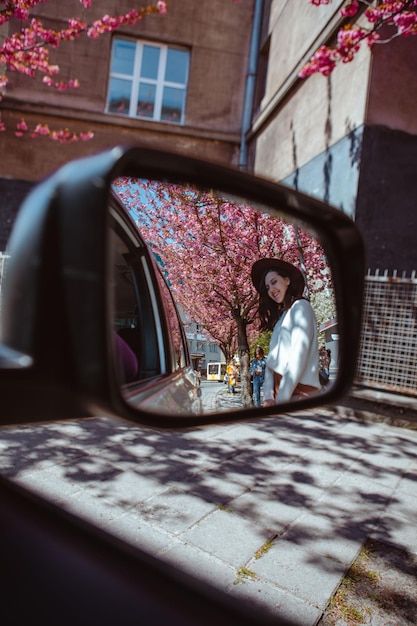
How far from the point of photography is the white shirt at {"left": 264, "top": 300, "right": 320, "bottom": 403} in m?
0.86

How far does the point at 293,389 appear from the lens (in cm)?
90

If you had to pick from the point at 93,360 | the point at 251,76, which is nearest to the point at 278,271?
the point at 93,360

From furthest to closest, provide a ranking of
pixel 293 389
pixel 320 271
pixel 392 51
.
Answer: pixel 392 51 < pixel 320 271 < pixel 293 389

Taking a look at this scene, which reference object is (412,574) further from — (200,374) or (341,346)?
(200,374)

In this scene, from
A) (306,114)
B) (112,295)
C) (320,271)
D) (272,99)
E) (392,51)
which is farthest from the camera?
(272,99)

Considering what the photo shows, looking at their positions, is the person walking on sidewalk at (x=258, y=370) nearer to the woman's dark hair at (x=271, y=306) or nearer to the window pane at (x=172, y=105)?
the woman's dark hair at (x=271, y=306)

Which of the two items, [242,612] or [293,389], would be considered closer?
[242,612]

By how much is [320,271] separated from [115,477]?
2911 mm

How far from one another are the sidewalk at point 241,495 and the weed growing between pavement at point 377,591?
0.06 m

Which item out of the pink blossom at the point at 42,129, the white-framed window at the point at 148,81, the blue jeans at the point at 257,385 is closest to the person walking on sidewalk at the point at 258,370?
the blue jeans at the point at 257,385

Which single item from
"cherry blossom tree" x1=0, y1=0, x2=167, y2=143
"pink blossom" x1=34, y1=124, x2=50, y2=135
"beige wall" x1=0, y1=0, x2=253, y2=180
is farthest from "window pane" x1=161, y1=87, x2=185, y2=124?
"pink blossom" x1=34, y1=124, x2=50, y2=135

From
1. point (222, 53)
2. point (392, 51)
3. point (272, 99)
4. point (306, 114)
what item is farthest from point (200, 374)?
point (222, 53)

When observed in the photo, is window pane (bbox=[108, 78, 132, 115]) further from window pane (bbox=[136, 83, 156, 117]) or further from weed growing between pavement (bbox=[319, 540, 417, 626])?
weed growing between pavement (bbox=[319, 540, 417, 626])

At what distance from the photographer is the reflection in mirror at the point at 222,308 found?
0.81m
